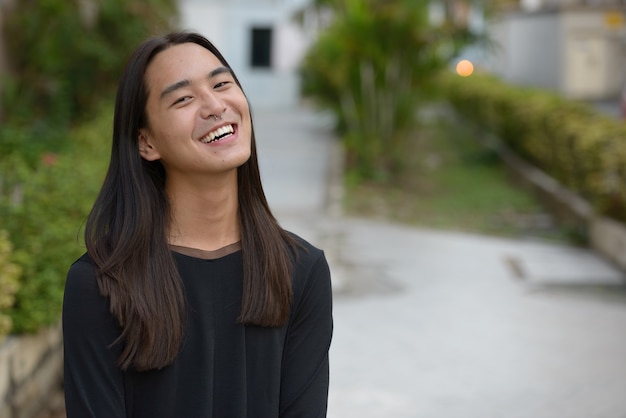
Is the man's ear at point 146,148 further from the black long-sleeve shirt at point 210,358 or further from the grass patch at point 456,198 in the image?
the grass patch at point 456,198

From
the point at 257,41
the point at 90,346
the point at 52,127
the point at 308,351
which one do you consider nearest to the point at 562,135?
the point at 52,127

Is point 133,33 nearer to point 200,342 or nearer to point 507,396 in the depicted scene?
point 507,396

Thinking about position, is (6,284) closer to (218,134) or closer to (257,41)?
(218,134)

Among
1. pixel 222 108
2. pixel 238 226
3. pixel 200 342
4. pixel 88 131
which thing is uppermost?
pixel 222 108

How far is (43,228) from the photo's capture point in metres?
5.84

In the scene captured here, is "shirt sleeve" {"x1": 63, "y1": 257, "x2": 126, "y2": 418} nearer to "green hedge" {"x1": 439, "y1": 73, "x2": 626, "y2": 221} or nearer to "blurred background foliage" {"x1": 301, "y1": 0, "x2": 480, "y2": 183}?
"green hedge" {"x1": 439, "y1": 73, "x2": 626, "y2": 221}

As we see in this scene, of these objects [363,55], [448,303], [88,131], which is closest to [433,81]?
[363,55]

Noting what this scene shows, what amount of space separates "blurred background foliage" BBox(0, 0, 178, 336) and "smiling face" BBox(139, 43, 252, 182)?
2.73 meters

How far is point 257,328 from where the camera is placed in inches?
94.7

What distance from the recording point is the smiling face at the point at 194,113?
2.36 m

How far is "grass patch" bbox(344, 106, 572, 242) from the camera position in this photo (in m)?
12.2

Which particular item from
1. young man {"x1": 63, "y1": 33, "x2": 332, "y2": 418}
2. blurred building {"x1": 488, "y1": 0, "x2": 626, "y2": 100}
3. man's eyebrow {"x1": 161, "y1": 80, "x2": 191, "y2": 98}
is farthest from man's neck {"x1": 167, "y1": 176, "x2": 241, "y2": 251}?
blurred building {"x1": 488, "y1": 0, "x2": 626, "y2": 100}

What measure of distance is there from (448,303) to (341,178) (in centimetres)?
694

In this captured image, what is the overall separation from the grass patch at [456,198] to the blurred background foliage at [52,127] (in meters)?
3.43
